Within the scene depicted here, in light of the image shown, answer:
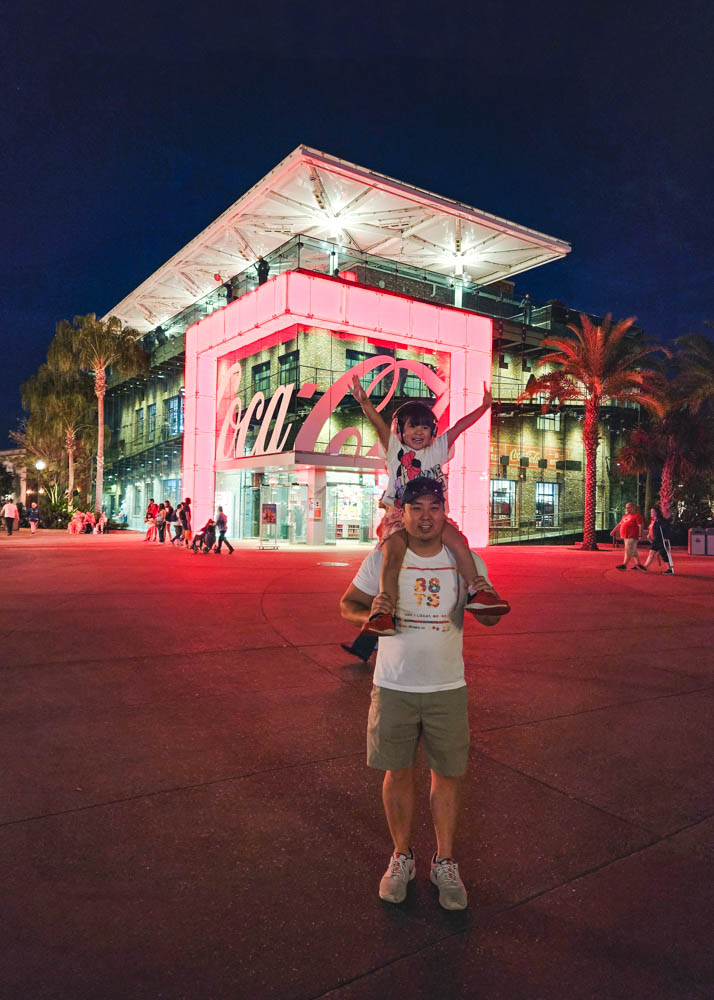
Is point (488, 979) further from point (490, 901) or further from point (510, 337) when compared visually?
point (510, 337)

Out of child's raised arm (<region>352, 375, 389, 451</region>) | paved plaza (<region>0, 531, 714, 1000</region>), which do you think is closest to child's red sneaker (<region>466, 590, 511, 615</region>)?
paved plaza (<region>0, 531, 714, 1000</region>)

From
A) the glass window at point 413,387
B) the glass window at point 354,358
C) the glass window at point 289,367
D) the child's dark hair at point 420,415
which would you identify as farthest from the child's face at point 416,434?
the glass window at point 413,387

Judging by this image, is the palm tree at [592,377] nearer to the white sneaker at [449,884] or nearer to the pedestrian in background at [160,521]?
the pedestrian in background at [160,521]

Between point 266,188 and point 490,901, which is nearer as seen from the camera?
point 490,901

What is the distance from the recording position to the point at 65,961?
7.88 ft

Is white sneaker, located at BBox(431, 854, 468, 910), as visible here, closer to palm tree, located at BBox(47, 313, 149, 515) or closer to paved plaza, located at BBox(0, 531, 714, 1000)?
paved plaza, located at BBox(0, 531, 714, 1000)

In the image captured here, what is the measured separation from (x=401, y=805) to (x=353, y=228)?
2933 cm

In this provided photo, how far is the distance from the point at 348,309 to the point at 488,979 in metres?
24.0

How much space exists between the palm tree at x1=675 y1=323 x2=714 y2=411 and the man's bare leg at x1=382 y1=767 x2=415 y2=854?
104 feet

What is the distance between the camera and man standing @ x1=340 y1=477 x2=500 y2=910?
2863 millimetres

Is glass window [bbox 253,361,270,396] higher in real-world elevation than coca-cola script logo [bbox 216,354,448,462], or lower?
higher

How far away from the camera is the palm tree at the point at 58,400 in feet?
146

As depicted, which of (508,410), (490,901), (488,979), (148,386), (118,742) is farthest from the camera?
(148,386)

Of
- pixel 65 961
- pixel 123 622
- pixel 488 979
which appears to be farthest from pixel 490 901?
pixel 123 622
